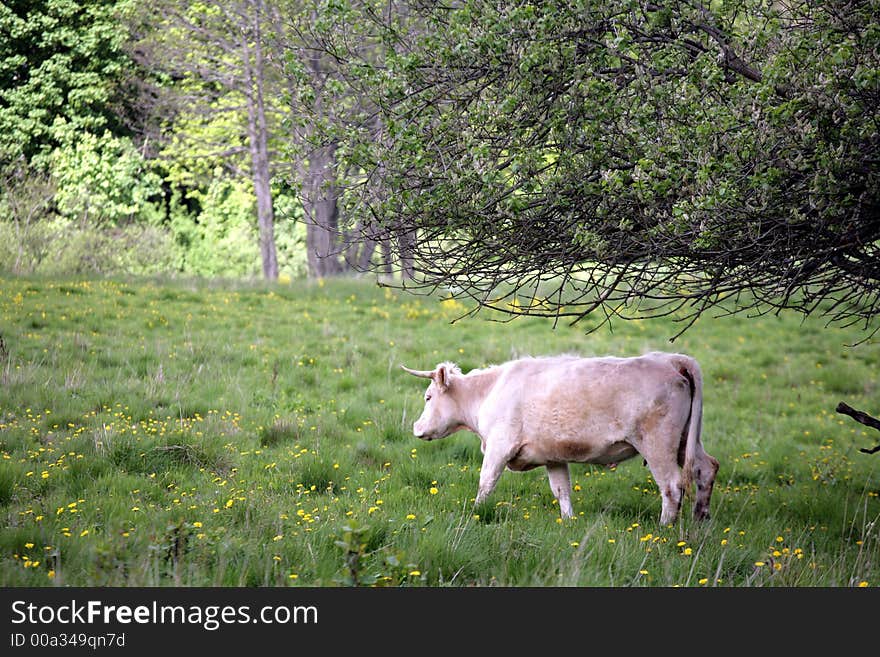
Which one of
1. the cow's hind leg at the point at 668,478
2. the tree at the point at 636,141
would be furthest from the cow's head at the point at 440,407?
the cow's hind leg at the point at 668,478

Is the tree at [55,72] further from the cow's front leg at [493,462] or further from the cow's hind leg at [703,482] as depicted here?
the cow's hind leg at [703,482]

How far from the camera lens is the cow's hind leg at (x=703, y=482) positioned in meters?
7.31

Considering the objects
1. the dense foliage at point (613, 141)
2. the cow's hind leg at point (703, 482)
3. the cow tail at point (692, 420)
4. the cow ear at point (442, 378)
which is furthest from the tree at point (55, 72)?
the cow's hind leg at point (703, 482)

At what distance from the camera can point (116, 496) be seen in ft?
23.1

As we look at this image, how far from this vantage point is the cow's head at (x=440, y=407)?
27.7 feet

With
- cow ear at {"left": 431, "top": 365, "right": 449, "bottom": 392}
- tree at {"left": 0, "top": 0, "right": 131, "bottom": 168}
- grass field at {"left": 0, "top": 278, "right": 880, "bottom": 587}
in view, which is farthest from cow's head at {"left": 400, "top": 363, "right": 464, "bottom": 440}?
tree at {"left": 0, "top": 0, "right": 131, "bottom": 168}

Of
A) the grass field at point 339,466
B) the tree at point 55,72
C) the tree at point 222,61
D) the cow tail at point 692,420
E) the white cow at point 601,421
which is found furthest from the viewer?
the tree at point 222,61

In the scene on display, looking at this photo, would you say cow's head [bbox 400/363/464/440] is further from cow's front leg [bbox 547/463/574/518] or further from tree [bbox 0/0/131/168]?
tree [bbox 0/0/131/168]

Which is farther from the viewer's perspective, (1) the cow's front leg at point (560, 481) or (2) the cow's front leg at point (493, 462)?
(1) the cow's front leg at point (560, 481)

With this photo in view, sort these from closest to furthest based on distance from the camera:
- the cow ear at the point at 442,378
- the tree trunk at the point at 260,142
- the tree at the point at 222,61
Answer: the cow ear at the point at 442,378, the tree trunk at the point at 260,142, the tree at the point at 222,61

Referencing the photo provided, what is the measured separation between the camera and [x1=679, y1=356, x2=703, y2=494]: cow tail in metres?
7.00

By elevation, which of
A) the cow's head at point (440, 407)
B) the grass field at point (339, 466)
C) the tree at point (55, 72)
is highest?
the tree at point (55, 72)

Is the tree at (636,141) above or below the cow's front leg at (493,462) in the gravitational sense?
above
